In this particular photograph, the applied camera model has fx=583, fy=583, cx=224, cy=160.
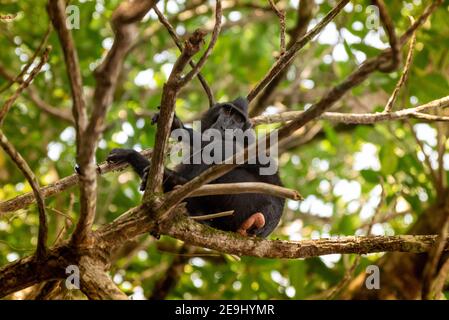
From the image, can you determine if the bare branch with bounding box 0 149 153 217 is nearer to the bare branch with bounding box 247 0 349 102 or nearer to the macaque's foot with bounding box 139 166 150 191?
the macaque's foot with bounding box 139 166 150 191

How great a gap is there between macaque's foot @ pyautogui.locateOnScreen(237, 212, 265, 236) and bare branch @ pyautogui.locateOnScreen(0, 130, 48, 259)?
1793 millimetres

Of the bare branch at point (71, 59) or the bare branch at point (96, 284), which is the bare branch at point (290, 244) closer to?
the bare branch at point (96, 284)

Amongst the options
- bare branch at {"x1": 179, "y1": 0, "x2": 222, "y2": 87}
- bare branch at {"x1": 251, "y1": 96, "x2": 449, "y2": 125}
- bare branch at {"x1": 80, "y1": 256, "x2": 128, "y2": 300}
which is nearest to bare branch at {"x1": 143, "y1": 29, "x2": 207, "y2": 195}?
bare branch at {"x1": 179, "y1": 0, "x2": 222, "y2": 87}

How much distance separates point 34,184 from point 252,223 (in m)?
2.10

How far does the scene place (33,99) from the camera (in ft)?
25.5

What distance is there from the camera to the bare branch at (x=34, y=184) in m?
2.89

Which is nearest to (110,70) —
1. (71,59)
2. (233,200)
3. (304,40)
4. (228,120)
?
(71,59)

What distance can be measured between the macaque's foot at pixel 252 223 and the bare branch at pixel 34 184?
179cm

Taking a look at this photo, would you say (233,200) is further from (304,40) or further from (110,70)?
(110,70)

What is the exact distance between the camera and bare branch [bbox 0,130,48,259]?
289 cm

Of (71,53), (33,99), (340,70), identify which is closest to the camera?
(71,53)

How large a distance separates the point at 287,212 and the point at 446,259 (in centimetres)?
445
